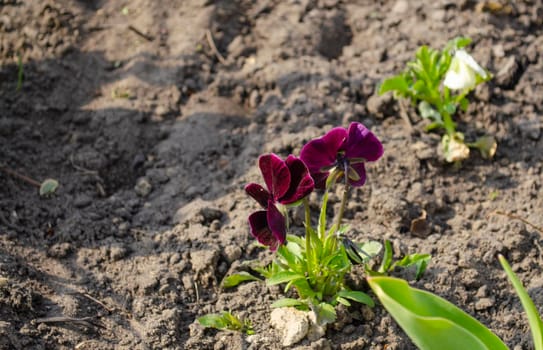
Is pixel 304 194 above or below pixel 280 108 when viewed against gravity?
above

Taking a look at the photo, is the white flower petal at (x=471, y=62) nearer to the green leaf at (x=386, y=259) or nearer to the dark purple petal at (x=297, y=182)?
the green leaf at (x=386, y=259)

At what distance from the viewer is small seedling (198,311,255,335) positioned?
8.56 feet

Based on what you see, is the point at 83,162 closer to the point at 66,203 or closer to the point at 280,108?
the point at 66,203

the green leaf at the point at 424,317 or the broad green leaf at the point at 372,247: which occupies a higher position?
the green leaf at the point at 424,317

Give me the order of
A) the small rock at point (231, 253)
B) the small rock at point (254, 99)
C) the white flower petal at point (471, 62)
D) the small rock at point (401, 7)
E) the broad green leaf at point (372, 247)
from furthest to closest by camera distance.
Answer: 1. the small rock at point (401, 7)
2. the small rock at point (254, 99)
3. the white flower petal at point (471, 62)
4. the small rock at point (231, 253)
5. the broad green leaf at point (372, 247)

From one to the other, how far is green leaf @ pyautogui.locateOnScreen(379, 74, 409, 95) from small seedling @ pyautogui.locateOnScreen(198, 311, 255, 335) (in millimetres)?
1354

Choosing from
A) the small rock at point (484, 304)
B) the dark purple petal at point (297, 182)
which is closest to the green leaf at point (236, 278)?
the dark purple petal at point (297, 182)

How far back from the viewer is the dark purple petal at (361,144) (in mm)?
2355

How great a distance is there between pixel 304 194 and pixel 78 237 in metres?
1.21

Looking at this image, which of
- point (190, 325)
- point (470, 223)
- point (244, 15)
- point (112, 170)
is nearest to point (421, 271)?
point (470, 223)

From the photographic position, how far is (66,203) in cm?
323

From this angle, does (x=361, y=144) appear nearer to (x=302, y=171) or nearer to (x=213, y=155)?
(x=302, y=171)

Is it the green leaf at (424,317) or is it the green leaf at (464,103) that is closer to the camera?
the green leaf at (424,317)

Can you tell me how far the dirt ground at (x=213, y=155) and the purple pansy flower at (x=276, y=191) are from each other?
0.48m
